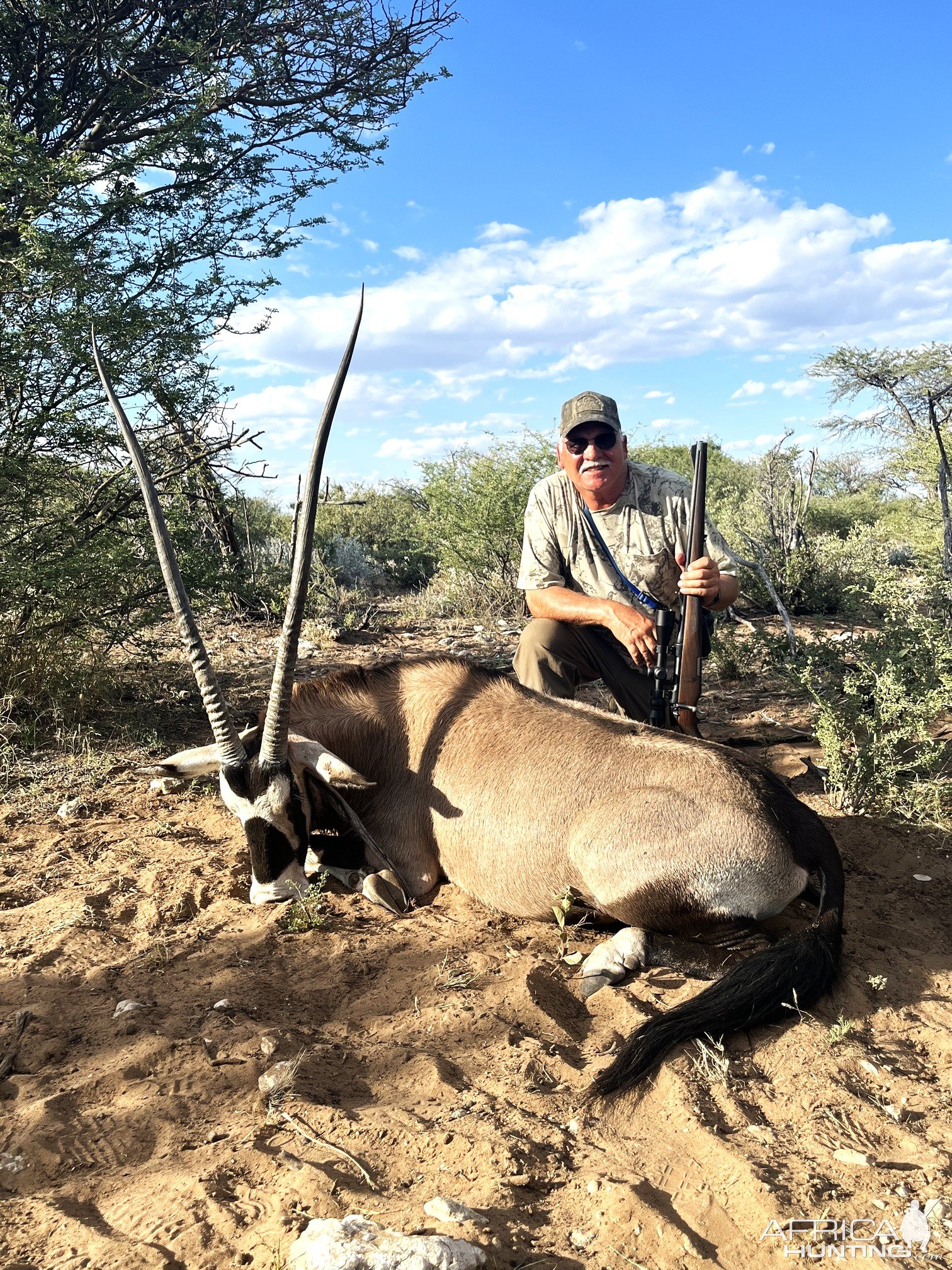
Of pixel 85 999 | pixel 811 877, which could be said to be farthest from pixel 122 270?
pixel 811 877

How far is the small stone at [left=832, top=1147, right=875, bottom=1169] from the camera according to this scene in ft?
7.52

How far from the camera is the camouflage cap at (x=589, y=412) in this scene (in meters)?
5.21

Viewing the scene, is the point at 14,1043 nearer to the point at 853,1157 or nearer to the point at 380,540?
the point at 853,1157

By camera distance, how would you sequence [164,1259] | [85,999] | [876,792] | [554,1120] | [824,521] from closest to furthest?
1. [164,1259]
2. [554,1120]
3. [85,999]
4. [876,792]
5. [824,521]

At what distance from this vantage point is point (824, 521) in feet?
60.6

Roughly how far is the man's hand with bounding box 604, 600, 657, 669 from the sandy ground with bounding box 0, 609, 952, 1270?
5.51 feet

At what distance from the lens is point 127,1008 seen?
297cm

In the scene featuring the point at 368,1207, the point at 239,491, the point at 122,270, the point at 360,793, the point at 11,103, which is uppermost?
the point at 11,103

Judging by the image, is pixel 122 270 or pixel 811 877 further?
pixel 122 270

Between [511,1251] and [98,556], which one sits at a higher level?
[98,556]

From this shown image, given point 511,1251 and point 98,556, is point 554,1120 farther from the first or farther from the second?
point 98,556

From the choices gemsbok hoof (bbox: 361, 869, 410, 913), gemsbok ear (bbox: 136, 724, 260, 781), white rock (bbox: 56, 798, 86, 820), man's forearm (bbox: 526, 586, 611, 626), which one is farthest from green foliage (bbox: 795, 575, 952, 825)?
white rock (bbox: 56, 798, 86, 820)

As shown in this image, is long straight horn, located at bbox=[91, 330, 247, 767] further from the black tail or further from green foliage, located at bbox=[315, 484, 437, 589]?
green foliage, located at bbox=[315, 484, 437, 589]

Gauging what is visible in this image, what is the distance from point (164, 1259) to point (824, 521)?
19197 millimetres
